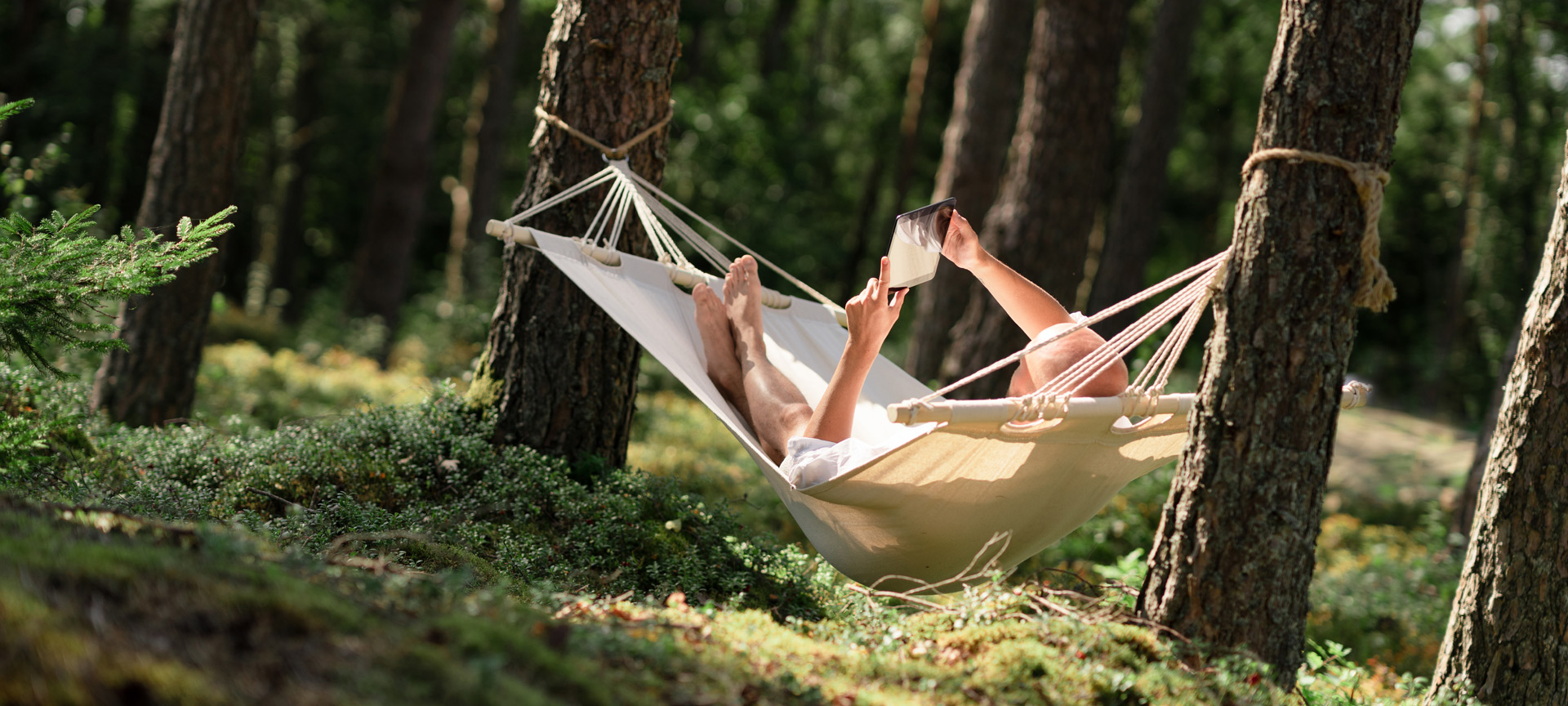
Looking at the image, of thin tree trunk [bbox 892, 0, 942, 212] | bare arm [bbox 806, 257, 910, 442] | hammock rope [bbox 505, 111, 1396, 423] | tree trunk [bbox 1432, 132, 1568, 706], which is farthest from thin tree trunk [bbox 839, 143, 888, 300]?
tree trunk [bbox 1432, 132, 1568, 706]

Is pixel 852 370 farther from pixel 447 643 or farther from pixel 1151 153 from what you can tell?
pixel 1151 153

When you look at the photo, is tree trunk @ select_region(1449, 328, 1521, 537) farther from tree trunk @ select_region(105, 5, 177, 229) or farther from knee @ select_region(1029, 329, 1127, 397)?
tree trunk @ select_region(105, 5, 177, 229)

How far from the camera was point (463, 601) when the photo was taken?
1423 mm

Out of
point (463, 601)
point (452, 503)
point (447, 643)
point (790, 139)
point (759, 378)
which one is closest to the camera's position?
point (447, 643)

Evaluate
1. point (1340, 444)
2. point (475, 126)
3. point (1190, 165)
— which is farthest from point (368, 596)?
point (1190, 165)

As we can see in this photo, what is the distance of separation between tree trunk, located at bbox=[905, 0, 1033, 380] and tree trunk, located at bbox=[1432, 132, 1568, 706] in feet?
10.8

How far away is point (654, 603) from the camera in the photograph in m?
2.01

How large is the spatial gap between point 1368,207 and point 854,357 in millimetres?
1137

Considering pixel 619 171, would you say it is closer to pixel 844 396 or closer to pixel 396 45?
pixel 844 396

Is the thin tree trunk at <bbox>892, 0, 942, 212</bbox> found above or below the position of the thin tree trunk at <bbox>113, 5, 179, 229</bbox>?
above

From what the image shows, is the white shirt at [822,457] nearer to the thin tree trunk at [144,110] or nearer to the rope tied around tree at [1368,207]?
the rope tied around tree at [1368,207]

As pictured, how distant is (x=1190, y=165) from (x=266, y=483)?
1450cm

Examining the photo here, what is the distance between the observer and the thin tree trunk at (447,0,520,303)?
324 inches

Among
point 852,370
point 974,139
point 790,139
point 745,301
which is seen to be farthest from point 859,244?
point 852,370
